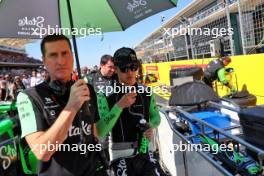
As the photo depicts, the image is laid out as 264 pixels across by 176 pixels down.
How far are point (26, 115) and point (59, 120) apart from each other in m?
0.25

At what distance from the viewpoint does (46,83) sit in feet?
7.33

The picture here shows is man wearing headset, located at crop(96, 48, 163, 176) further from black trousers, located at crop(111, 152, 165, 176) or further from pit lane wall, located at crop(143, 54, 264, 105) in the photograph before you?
pit lane wall, located at crop(143, 54, 264, 105)

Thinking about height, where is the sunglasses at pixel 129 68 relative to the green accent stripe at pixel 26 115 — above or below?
above

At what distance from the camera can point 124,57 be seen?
2.94 m

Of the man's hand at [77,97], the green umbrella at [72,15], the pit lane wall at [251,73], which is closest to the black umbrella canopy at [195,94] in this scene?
the green umbrella at [72,15]

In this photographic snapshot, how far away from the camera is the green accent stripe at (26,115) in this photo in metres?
2.03

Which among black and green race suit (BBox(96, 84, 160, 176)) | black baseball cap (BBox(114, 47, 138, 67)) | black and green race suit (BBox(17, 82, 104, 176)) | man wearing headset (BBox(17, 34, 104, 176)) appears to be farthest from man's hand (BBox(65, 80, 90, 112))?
black baseball cap (BBox(114, 47, 138, 67))

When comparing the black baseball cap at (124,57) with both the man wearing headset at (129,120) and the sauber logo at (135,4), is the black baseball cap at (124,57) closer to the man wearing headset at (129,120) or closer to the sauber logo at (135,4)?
the man wearing headset at (129,120)

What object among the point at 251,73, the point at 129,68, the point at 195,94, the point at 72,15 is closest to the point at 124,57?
the point at 129,68

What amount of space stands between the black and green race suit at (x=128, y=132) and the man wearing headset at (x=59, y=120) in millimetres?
475

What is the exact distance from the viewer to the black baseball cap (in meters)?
2.93

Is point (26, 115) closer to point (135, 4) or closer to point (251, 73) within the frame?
point (135, 4)

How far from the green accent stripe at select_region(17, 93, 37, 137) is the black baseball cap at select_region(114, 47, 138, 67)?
100cm

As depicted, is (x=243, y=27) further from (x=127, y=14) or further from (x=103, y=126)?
(x=103, y=126)
